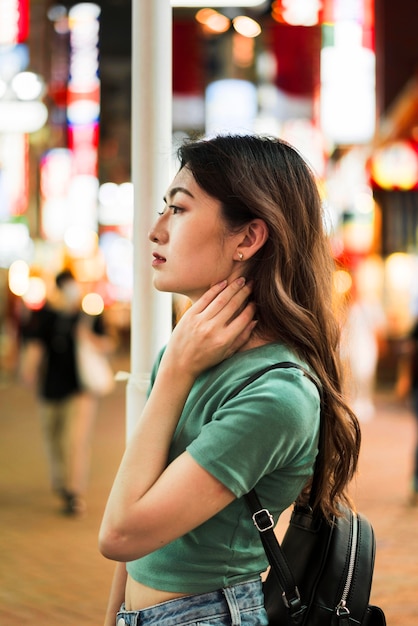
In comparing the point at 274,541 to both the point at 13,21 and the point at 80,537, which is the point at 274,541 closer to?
the point at 80,537

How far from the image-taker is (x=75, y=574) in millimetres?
5902

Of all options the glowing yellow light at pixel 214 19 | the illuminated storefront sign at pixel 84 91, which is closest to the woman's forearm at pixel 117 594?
the glowing yellow light at pixel 214 19

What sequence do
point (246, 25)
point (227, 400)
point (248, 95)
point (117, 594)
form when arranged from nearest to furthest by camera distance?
point (227, 400), point (117, 594), point (246, 25), point (248, 95)

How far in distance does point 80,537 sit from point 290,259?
17.5 feet

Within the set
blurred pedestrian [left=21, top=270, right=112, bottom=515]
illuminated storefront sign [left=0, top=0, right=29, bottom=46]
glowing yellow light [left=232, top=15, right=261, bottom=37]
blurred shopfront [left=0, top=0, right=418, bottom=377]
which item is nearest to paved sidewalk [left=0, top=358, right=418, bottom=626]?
blurred pedestrian [left=21, top=270, right=112, bottom=515]

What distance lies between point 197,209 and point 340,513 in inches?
29.2

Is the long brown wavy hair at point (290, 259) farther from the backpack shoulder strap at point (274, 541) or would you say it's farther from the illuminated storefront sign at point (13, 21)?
the illuminated storefront sign at point (13, 21)

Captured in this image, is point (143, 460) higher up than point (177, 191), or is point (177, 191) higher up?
point (177, 191)

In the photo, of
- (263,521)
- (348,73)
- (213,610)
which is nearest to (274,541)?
Result: (263,521)

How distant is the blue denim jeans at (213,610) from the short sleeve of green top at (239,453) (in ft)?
0.07

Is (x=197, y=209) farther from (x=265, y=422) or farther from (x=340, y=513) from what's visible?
(x=340, y=513)

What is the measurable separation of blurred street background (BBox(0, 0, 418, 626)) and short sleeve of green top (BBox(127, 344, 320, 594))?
47 cm

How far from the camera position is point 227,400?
179 centimetres

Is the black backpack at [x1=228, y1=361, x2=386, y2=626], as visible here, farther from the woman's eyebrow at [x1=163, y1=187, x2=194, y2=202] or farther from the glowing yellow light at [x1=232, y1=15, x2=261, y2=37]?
the glowing yellow light at [x1=232, y1=15, x2=261, y2=37]
